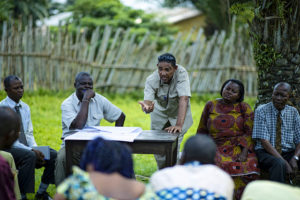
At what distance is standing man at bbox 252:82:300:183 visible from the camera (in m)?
4.82

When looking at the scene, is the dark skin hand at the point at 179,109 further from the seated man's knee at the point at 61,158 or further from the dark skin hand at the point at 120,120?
the seated man's knee at the point at 61,158

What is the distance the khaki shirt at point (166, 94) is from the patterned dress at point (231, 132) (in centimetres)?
45

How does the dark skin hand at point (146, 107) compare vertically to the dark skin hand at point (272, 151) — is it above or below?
above

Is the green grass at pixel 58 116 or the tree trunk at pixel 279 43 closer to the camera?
the tree trunk at pixel 279 43

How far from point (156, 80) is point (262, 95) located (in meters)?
1.47

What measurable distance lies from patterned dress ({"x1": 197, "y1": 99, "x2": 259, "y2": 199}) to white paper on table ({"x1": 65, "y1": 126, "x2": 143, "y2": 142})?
3.28ft

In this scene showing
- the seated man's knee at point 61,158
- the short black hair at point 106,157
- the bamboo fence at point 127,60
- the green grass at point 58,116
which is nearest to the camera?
the short black hair at point 106,157

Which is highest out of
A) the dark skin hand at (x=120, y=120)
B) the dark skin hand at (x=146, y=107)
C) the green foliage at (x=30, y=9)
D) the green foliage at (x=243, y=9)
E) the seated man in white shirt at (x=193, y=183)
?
the green foliage at (x=30, y=9)

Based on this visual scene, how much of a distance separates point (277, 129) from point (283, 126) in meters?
0.08

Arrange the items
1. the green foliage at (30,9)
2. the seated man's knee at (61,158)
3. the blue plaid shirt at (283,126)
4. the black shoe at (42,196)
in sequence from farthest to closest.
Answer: the green foliage at (30,9), the black shoe at (42,196), the blue plaid shirt at (283,126), the seated man's knee at (61,158)

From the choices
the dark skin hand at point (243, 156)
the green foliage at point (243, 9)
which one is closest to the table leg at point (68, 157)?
the dark skin hand at point (243, 156)

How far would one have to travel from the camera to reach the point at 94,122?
5309 millimetres

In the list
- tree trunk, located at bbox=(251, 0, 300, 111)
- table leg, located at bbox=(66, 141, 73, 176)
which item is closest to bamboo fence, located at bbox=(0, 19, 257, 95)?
tree trunk, located at bbox=(251, 0, 300, 111)

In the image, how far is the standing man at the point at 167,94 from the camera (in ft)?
16.7
